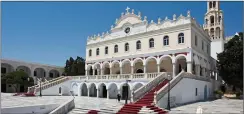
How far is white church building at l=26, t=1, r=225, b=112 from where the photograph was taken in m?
28.1

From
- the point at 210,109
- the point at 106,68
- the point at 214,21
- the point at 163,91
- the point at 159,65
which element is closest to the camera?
the point at 210,109

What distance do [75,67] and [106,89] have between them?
20.7 meters

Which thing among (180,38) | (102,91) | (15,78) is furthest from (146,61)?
(15,78)

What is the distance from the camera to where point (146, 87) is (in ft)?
79.6

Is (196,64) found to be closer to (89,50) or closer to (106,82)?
(106,82)

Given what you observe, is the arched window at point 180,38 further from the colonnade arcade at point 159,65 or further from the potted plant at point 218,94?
the potted plant at point 218,94

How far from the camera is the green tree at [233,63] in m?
33.3

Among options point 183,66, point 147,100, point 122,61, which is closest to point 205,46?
point 183,66

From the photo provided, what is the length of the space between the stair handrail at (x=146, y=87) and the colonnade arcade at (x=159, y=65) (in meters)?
3.80

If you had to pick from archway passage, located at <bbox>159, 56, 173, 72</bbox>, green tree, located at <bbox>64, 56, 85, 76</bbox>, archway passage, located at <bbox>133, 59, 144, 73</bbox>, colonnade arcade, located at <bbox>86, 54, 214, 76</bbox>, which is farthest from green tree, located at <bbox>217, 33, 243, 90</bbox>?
green tree, located at <bbox>64, 56, 85, 76</bbox>

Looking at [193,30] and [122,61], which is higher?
[193,30]

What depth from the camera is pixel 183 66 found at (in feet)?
112

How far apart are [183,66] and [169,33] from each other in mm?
5625

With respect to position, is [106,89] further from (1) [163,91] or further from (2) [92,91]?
(1) [163,91]
